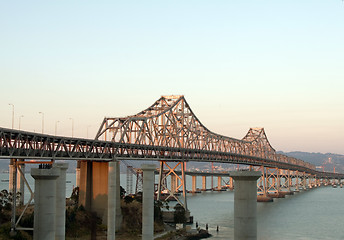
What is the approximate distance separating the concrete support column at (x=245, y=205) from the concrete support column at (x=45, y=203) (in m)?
13.0

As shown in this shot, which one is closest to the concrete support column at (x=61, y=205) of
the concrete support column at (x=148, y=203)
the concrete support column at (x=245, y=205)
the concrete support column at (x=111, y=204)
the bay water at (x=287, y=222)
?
the concrete support column at (x=148, y=203)

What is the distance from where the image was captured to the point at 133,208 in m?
93.9

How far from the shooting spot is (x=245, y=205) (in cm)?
3228

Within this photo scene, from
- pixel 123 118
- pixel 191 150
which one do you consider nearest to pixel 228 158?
pixel 191 150

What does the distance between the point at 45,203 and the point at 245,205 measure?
14.1 meters

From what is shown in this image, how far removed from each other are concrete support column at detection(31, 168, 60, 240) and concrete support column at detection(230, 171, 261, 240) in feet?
42.8

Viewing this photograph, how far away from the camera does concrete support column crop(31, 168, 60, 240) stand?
3703 cm

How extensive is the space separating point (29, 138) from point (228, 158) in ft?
382

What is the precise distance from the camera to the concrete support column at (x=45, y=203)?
37031 millimetres

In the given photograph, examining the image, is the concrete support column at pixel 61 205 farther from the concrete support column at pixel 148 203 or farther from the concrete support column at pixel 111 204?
the concrete support column at pixel 111 204

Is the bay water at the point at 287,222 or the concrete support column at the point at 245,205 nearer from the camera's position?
the concrete support column at the point at 245,205

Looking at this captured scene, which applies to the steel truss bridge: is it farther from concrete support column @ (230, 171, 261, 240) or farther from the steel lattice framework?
concrete support column @ (230, 171, 261, 240)

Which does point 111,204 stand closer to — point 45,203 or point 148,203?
point 148,203

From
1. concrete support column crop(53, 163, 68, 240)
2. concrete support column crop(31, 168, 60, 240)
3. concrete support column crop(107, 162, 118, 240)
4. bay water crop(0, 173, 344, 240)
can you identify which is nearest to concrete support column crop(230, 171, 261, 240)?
concrete support column crop(31, 168, 60, 240)
